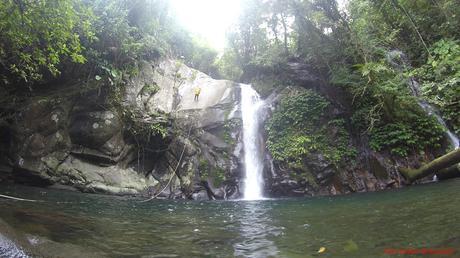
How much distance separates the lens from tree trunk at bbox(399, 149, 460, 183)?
10.7 metres

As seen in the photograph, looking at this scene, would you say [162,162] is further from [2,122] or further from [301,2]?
[301,2]

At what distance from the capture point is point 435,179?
1245 cm

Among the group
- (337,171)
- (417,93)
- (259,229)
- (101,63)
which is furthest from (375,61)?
(101,63)

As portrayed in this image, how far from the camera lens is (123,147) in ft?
47.1

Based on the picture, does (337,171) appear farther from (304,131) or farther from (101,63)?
(101,63)

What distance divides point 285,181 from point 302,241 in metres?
8.13

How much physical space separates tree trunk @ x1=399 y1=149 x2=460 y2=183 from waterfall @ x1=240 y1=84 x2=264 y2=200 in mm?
5585

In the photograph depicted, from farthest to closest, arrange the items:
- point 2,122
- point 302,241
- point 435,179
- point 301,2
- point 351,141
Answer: point 301,2, point 351,141, point 2,122, point 435,179, point 302,241

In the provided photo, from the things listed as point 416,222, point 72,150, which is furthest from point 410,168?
point 72,150

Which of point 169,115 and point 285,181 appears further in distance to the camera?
point 169,115

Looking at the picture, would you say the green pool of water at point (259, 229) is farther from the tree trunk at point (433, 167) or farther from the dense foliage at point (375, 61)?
the dense foliage at point (375, 61)

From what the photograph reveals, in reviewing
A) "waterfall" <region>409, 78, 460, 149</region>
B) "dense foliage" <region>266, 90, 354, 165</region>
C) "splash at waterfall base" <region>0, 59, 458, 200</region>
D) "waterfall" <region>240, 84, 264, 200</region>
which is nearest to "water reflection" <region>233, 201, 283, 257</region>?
"waterfall" <region>240, 84, 264, 200</region>

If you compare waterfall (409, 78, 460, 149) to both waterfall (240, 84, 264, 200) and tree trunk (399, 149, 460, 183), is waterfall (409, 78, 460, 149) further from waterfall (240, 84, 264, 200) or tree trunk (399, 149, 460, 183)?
waterfall (240, 84, 264, 200)

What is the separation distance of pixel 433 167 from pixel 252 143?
7.15m
